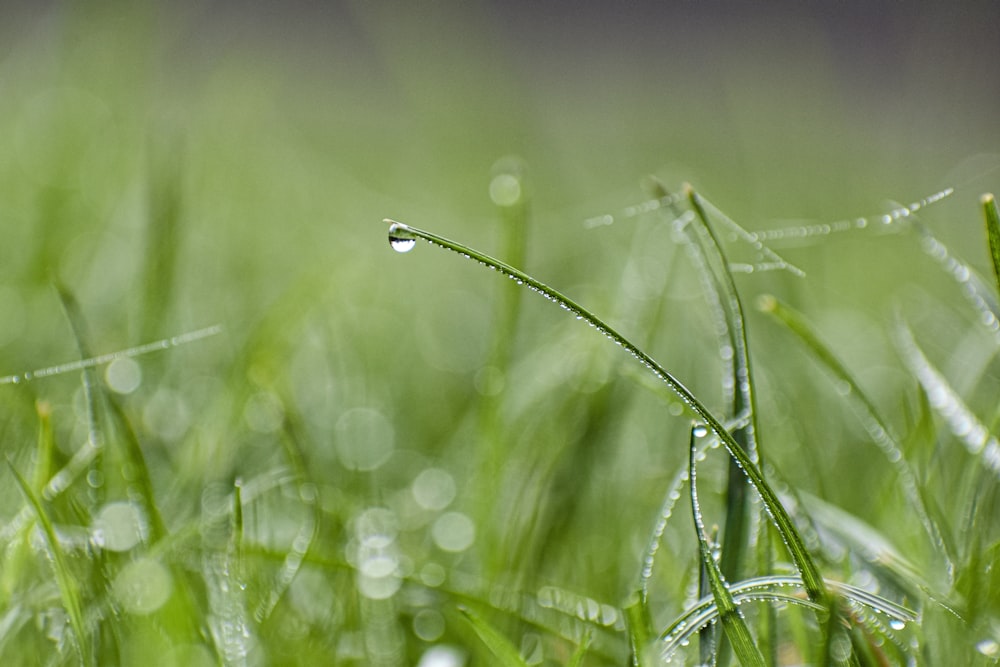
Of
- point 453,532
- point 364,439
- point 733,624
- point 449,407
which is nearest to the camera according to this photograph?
point 733,624

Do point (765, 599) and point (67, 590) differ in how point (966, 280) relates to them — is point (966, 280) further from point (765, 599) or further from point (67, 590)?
point (67, 590)

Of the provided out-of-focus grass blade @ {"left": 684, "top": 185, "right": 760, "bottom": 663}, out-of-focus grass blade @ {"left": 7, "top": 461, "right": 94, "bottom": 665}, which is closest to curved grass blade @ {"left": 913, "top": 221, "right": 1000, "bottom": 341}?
out-of-focus grass blade @ {"left": 684, "top": 185, "right": 760, "bottom": 663}

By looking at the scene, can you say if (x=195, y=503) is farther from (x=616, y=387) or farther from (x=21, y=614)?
(x=616, y=387)

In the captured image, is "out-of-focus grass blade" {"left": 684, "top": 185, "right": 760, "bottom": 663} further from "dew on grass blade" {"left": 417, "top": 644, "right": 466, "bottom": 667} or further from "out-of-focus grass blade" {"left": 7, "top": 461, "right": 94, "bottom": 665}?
"out-of-focus grass blade" {"left": 7, "top": 461, "right": 94, "bottom": 665}

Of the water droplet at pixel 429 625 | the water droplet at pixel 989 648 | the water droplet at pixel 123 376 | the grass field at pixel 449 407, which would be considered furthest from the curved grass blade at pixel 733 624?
the water droplet at pixel 123 376

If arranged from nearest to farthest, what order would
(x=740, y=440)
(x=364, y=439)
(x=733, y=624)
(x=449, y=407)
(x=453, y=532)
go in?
(x=733, y=624), (x=740, y=440), (x=453, y=532), (x=364, y=439), (x=449, y=407)

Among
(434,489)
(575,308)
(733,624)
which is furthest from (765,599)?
(434,489)

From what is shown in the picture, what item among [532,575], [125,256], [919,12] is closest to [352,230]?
[125,256]

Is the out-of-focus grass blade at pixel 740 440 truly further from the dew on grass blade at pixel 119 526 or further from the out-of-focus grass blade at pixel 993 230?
the dew on grass blade at pixel 119 526
